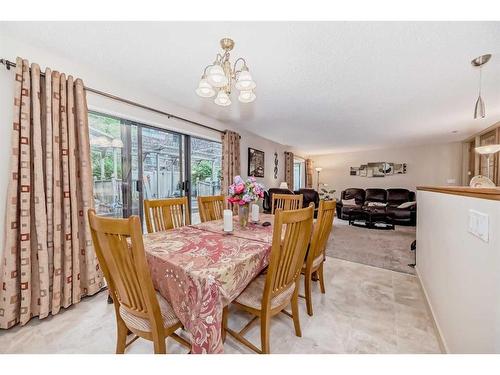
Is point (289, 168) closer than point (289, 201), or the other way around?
point (289, 201)

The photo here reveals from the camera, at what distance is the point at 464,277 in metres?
1.02

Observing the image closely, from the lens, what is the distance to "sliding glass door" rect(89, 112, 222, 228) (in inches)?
97.2

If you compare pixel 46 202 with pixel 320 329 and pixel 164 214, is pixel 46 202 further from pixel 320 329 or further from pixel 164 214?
pixel 320 329

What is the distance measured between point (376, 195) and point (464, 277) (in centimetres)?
599

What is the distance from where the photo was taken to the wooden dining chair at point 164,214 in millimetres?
1813

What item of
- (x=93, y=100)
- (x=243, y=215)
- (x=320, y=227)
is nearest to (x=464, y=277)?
(x=320, y=227)

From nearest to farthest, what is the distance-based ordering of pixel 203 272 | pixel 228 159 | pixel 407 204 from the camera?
pixel 203 272 → pixel 228 159 → pixel 407 204

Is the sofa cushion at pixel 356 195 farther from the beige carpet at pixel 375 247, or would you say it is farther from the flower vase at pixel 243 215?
the flower vase at pixel 243 215

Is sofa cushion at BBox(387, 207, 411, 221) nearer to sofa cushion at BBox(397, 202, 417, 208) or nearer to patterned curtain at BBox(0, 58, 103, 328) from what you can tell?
sofa cushion at BBox(397, 202, 417, 208)

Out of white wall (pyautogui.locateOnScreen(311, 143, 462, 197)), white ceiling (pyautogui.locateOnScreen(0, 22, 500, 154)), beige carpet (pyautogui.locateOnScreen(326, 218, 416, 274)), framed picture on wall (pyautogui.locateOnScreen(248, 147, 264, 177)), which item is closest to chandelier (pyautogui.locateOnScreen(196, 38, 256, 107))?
white ceiling (pyautogui.locateOnScreen(0, 22, 500, 154))

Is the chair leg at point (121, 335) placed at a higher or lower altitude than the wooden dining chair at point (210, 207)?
lower

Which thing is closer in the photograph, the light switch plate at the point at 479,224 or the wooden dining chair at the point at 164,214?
the light switch plate at the point at 479,224

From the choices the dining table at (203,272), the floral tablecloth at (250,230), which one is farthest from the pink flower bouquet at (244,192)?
the dining table at (203,272)

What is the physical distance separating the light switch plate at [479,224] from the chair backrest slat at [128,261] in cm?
139
